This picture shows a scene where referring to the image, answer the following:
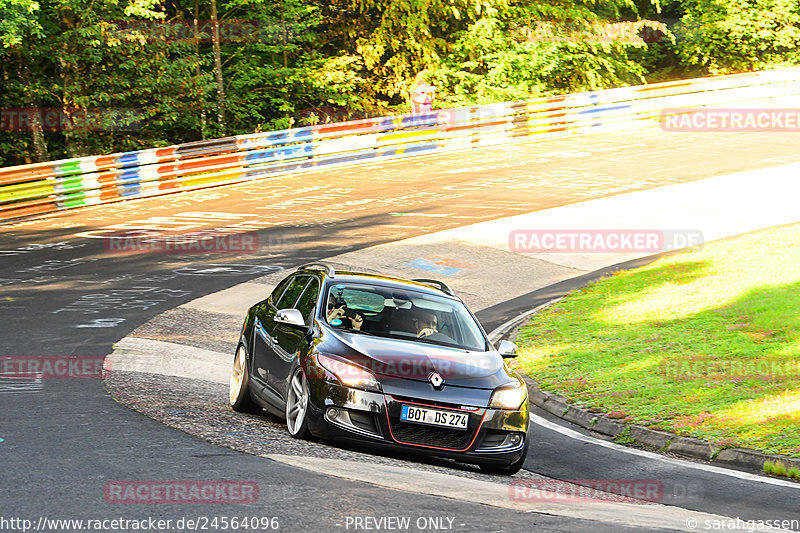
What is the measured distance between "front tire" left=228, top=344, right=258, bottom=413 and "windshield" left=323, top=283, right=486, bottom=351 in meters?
1.40

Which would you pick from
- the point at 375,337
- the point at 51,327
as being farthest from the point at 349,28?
the point at 375,337

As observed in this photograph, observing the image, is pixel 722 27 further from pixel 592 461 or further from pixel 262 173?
pixel 592 461

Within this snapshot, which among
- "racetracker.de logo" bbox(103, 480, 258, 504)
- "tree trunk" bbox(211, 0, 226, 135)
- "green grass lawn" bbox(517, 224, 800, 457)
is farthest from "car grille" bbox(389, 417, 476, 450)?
"tree trunk" bbox(211, 0, 226, 135)

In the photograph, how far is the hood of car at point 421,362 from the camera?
8.46 metres

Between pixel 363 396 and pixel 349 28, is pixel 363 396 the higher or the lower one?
the lower one

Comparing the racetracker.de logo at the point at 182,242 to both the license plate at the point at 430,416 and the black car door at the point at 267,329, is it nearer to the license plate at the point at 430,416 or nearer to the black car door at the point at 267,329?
the black car door at the point at 267,329

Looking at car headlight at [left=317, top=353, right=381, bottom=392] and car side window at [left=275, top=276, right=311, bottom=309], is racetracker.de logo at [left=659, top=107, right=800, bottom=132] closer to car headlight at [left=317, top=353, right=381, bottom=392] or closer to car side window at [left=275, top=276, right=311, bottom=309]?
car side window at [left=275, top=276, right=311, bottom=309]

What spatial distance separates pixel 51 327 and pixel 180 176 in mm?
14069

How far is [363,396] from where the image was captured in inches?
327

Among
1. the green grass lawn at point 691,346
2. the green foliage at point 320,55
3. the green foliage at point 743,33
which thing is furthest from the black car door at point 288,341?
the green foliage at point 743,33

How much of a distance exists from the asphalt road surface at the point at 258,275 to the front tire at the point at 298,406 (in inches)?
30.5

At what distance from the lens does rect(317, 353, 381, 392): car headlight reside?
27.3 feet

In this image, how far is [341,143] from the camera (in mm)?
32344

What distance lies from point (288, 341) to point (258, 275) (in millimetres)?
10002
